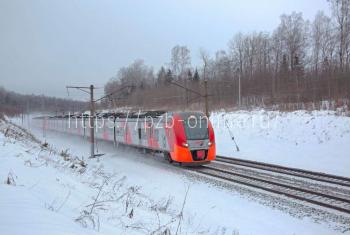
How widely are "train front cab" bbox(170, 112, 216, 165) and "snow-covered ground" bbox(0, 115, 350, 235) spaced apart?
1370 millimetres

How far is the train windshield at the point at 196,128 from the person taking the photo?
1619 cm

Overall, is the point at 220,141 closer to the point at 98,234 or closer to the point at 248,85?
the point at 248,85

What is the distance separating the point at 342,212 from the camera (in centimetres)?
883

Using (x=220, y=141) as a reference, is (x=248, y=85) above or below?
above

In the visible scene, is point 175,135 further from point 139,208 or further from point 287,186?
point 139,208

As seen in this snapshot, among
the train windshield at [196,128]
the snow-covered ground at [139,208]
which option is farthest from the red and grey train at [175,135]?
the snow-covered ground at [139,208]

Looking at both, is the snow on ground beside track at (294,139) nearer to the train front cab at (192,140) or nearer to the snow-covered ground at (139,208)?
the train front cab at (192,140)

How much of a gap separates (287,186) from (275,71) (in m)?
32.9

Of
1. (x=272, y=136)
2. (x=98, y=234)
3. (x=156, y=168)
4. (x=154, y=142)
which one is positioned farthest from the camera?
(x=272, y=136)

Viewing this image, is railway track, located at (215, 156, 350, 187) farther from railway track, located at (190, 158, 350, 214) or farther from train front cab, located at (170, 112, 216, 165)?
train front cab, located at (170, 112, 216, 165)

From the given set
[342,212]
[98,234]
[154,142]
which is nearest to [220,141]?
[154,142]

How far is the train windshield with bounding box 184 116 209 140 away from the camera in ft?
53.1

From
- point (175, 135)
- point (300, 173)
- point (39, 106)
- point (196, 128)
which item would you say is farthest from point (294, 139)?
point (39, 106)

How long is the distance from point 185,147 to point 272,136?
9.96 metres
